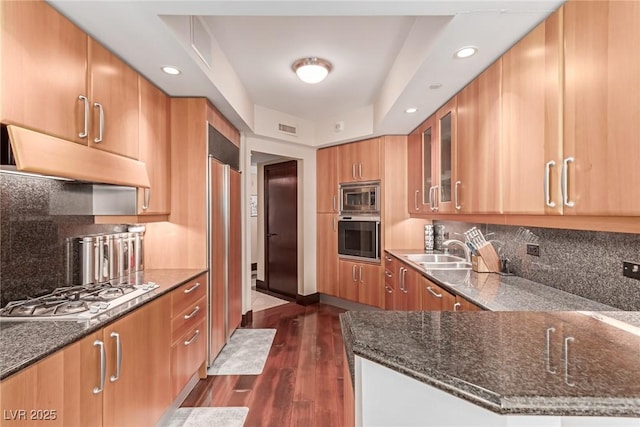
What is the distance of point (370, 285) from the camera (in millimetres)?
3850

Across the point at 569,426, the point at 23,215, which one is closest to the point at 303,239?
the point at 23,215

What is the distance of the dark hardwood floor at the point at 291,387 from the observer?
1.99 meters

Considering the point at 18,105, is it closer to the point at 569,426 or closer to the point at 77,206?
the point at 77,206

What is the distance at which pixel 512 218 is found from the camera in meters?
1.72

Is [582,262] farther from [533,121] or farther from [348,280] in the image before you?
[348,280]

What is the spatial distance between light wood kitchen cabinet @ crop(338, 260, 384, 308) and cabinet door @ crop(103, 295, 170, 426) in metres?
2.56

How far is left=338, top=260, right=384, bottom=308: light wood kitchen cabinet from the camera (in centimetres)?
378

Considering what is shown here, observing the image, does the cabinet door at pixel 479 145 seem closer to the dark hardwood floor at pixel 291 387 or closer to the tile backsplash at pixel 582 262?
the tile backsplash at pixel 582 262

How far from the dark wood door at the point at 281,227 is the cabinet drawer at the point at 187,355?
2.31m

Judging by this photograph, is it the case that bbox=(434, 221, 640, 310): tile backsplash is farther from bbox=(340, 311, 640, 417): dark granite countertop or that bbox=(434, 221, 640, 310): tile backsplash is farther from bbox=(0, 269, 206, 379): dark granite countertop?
bbox=(0, 269, 206, 379): dark granite countertop

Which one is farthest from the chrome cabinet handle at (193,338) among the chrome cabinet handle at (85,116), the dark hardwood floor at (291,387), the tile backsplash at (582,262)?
the tile backsplash at (582,262)

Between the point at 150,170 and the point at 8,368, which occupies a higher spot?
the point at 150,170

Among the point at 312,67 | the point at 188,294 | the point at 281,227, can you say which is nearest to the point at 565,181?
the point at 312,67

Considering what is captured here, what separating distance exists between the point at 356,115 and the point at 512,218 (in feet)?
8.40
